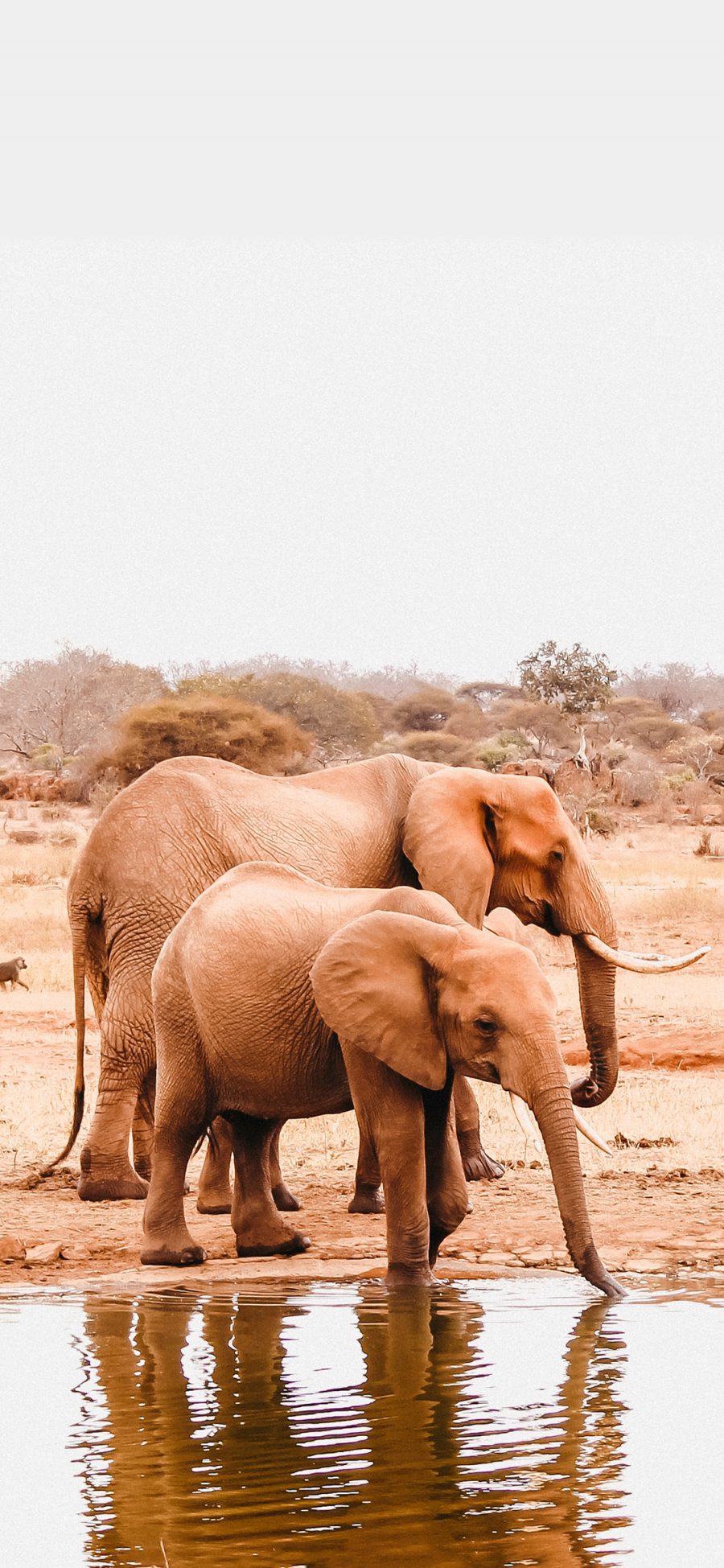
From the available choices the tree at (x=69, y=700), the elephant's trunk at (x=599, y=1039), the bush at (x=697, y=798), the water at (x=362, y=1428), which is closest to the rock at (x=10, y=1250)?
the water at (x=362, y=1428)

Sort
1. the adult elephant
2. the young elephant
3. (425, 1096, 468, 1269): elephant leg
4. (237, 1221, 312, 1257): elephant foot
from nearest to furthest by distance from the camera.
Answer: the young elephant
(425, 1096, 468, 1269): elephant leg
(237, 1221, 312, 1257): elephant foot
the adult elephant

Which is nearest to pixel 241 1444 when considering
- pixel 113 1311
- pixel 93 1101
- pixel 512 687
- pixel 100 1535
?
pixel 100 1535

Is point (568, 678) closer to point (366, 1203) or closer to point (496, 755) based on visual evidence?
point (496, 755)

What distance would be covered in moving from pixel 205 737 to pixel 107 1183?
75.2ft

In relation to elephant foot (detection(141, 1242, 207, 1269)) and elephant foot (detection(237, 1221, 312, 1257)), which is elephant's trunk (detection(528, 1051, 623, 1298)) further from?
elephant foot (detection(141, 1242, 207, 1269))

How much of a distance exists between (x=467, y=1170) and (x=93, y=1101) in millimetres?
3202

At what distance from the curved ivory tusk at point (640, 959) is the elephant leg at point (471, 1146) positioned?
0.99 m

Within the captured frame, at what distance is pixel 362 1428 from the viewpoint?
5.73 meters

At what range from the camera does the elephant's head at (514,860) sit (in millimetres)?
9688

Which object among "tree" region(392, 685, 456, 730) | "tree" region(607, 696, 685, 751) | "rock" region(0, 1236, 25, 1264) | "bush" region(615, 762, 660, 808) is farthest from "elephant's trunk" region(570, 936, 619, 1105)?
"tree" region(392, 685, 456, 730)

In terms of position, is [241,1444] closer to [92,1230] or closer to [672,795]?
[92,1230]

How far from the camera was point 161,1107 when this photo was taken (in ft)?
27.2

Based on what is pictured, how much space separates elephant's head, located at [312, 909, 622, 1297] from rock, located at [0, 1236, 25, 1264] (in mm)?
1755

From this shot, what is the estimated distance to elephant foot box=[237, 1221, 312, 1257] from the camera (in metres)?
8.38
